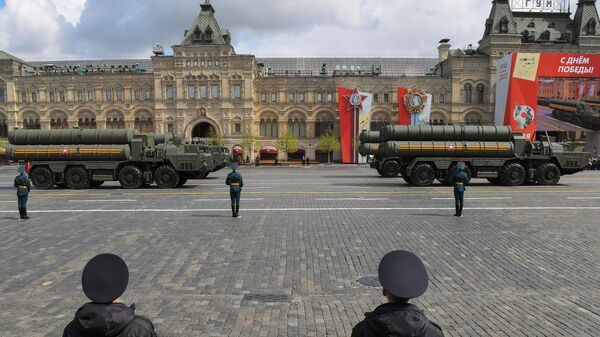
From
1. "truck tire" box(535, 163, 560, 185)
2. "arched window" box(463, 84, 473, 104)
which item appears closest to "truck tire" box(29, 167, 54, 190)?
"truck tire" box(535, 163, 560, 185)

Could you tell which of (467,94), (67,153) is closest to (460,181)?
(67,153)

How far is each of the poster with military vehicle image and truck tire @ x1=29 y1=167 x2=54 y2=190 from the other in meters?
50.0

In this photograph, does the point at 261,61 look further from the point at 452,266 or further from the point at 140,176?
the point at 452,266

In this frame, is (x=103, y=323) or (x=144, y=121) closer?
(x=103, y=323)

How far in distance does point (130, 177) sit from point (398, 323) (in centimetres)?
2186

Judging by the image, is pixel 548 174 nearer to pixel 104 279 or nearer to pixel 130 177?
pixel 130 177

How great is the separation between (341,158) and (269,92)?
1305cm

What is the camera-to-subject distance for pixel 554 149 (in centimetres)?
2411

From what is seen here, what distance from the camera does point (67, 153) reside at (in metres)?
22.6

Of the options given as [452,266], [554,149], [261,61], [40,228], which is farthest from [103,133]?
[261,61]

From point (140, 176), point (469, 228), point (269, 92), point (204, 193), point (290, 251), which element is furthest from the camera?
point (269, 92)

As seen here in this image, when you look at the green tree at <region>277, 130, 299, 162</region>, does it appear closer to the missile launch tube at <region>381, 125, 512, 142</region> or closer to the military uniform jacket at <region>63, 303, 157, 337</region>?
the missile launch tube at <region>381, 125, 512, 142</region>

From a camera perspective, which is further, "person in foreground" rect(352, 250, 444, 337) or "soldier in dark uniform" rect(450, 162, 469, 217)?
"soldier in dark uniform" rect(450, 162, 469, 217)

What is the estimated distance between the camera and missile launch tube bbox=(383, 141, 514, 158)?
23406mm
